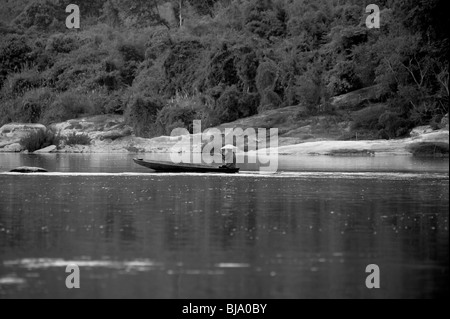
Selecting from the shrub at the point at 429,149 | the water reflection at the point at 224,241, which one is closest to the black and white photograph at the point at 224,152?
the water reflection at the point at 224,241

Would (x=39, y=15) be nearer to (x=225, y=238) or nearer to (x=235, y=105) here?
(x=235, y=105)

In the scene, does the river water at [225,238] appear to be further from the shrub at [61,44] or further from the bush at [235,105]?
the shrub at [61,44]

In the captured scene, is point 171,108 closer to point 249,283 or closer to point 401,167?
point 401,167

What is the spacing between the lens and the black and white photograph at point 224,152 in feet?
52.7

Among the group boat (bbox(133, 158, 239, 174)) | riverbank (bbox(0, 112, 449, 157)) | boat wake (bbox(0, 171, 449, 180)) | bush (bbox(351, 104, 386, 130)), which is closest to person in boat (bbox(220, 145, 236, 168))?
boat (bbox(133, 158, 239, 174))

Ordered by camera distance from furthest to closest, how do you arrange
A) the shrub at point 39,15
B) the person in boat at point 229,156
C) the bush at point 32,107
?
1. the shrub at point 39,15
2. the bush at point 32,107
3. the person in boat at point 229,156

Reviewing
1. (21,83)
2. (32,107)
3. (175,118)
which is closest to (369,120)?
(175,118)

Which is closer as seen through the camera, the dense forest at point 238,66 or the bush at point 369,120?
the dense forest at point 238,66

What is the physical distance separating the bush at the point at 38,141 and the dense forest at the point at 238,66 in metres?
6.43

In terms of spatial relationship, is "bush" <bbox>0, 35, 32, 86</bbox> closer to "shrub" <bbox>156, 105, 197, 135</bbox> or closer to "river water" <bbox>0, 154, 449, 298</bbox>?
"shrub" <bbox>156, 105, 197, 135</bbox>

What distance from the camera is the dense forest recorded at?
61625 mm

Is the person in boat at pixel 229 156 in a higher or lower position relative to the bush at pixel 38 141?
lower

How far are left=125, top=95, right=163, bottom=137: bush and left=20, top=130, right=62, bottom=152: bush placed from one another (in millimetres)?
6025

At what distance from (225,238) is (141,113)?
53896 millimetres
